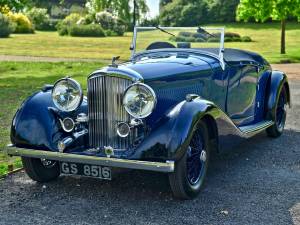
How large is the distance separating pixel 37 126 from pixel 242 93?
298 cm

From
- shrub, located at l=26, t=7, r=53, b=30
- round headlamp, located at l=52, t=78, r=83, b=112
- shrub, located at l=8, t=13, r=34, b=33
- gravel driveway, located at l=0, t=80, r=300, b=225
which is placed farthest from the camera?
shrub, located at l=26, t=7, r=53, b=30

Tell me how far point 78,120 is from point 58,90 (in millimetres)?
385

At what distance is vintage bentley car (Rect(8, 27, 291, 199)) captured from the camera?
4.77 metres

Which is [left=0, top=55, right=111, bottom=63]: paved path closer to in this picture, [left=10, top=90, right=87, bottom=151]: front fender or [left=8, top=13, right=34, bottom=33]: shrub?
[left=10, top=90, right=87, bottom=151]: front fender

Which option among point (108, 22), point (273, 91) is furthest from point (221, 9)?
point (273, 91)

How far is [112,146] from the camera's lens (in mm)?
5168

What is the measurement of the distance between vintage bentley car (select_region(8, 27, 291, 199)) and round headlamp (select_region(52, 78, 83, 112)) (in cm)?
1

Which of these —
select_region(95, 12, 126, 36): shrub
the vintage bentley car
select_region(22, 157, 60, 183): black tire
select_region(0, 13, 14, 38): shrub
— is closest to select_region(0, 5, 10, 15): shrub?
the vintage bentley car

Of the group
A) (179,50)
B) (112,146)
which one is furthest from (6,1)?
(112,146)

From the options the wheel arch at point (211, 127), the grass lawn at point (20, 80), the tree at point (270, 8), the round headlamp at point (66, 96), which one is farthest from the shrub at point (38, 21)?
the wheel arch at point (211, 127)

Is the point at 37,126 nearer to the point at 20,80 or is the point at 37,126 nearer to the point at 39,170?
the point at 39,170

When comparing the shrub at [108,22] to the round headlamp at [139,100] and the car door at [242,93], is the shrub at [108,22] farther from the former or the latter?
the round headlamp at [139,100]

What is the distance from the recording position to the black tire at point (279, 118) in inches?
302

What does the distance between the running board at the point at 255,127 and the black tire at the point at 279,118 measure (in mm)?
275
